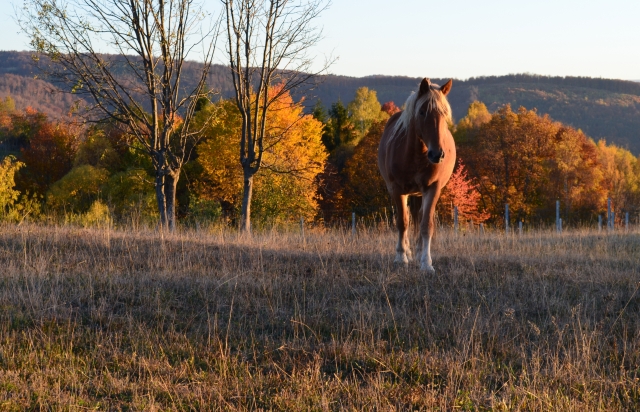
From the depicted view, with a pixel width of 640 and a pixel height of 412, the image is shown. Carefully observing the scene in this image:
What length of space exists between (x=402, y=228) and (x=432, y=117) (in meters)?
1.92

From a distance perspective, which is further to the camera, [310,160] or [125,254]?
[310,160]

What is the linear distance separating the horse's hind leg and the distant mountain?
9656cm

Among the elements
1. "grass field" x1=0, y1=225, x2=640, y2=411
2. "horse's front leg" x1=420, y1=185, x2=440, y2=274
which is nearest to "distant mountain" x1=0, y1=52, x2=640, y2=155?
"horse's front leg" x1=420, y1=185, x2=440, y2=274

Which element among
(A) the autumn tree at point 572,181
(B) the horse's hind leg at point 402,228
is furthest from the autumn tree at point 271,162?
(A) the autumn tree at point 572,181

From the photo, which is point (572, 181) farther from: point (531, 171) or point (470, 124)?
point (470, 124)

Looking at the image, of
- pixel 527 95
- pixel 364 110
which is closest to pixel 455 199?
pixel 364 110

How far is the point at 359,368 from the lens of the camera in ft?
15.5

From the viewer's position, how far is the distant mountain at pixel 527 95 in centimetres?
12500

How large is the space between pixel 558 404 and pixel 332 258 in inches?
182

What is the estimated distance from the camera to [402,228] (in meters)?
8.75

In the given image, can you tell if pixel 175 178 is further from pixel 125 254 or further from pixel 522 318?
pixel 522 318

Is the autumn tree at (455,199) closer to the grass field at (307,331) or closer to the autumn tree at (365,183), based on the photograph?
the autumn tree at (365,183)

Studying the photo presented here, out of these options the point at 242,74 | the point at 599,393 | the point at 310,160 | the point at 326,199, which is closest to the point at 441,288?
the point at 599,393

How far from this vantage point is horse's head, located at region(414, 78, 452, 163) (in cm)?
728
